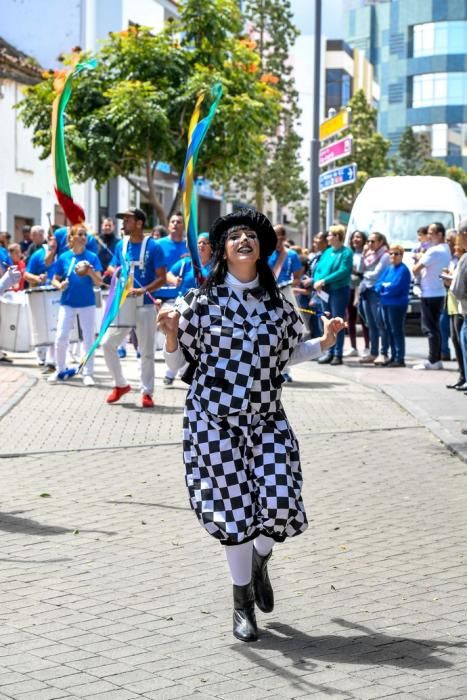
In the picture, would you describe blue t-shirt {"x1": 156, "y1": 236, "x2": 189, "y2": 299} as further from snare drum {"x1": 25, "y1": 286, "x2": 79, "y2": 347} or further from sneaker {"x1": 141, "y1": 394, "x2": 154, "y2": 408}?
sneaker {"x1": 141, "y1": 394, "x2": 154, "y2": 408}

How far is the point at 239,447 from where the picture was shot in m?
5.38

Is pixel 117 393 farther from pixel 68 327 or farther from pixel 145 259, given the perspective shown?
pixel 68 327

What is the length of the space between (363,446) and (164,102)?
1569cm

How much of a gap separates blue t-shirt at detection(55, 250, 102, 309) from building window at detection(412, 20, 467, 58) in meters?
95.6

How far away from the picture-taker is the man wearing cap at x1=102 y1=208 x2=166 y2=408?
1277 cm

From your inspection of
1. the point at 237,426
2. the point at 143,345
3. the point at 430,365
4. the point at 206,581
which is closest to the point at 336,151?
the point at 430,365

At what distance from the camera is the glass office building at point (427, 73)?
10712 centimetres

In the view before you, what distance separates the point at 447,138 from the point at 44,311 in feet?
313

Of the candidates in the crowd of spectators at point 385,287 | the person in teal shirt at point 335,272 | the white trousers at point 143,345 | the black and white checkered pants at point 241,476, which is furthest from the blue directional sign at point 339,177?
the black and white checkered pants at point 241,476

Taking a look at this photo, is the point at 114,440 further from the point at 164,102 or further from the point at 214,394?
the point at 164,102

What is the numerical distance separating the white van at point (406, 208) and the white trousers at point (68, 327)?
29.5ft

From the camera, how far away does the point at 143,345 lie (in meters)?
13.4

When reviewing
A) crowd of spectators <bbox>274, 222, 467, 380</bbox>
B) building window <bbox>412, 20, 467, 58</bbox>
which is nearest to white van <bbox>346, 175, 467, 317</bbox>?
crowd of spectators <bbox>274, 222, 467, 380</bbox>

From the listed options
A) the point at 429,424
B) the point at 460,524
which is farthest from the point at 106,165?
the point at 460,524
